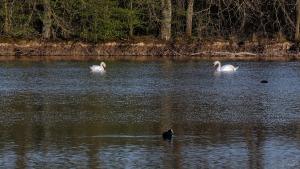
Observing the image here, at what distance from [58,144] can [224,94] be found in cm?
916

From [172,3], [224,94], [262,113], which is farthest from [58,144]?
[172,3]

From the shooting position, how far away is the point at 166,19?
143 feet

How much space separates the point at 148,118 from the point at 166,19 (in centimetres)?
2507

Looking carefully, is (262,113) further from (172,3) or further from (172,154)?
(172,3)

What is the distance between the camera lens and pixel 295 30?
4266 cm

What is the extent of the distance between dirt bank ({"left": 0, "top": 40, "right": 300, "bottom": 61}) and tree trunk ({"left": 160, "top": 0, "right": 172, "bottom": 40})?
1574mm

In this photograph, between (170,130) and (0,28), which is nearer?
(170,130)

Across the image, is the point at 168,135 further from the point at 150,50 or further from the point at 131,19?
the point at 131,19

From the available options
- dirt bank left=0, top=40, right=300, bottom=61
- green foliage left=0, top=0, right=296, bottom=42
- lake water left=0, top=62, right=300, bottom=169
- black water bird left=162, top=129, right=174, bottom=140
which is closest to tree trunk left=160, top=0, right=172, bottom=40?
green foliage left=0, top=0, right=296, bottom=42

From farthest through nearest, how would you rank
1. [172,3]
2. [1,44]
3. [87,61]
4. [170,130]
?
[172,3] → [1,44] → [87,61] → [170,130]

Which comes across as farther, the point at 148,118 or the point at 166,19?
the point at 166,19

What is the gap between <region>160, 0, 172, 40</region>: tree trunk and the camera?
43.2m

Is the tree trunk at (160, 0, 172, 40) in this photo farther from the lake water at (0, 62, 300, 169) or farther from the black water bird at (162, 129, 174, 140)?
the black water bird at (162, 129, 174, 140)

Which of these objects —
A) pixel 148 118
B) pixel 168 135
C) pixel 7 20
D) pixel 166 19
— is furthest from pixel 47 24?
pixel 168 135
